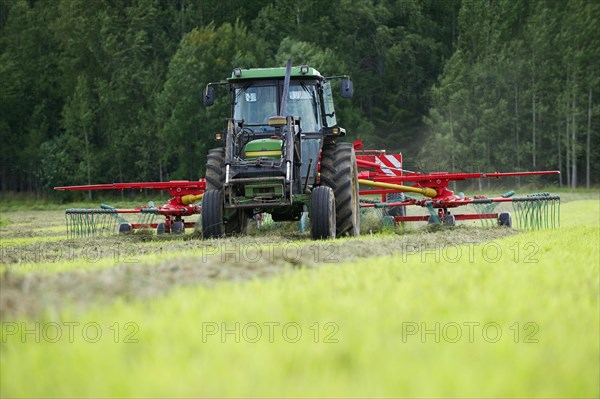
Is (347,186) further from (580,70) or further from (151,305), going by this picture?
(580,70)

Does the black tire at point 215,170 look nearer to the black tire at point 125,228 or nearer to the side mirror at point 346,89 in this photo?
the side mirror at point 346,89

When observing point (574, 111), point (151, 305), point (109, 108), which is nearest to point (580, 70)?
point (574, 111)

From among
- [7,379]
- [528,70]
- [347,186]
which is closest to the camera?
[7,379]

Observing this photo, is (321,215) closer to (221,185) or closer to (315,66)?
(221,185)

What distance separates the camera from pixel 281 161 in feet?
35.1

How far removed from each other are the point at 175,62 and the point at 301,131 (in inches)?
1367

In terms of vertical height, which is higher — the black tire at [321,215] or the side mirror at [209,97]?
the side mirror at [209,97]

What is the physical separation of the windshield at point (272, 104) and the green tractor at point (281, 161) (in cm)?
1

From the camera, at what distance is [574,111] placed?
45812mm

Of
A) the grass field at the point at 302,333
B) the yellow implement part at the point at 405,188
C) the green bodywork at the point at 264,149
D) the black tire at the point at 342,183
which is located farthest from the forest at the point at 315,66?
the grass field at the point at 302,333

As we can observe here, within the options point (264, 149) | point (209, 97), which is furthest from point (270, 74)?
point (264, 149)

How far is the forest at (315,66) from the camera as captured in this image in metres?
46.4

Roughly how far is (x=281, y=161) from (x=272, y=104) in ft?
6.08

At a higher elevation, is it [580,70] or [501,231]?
[580,70]
